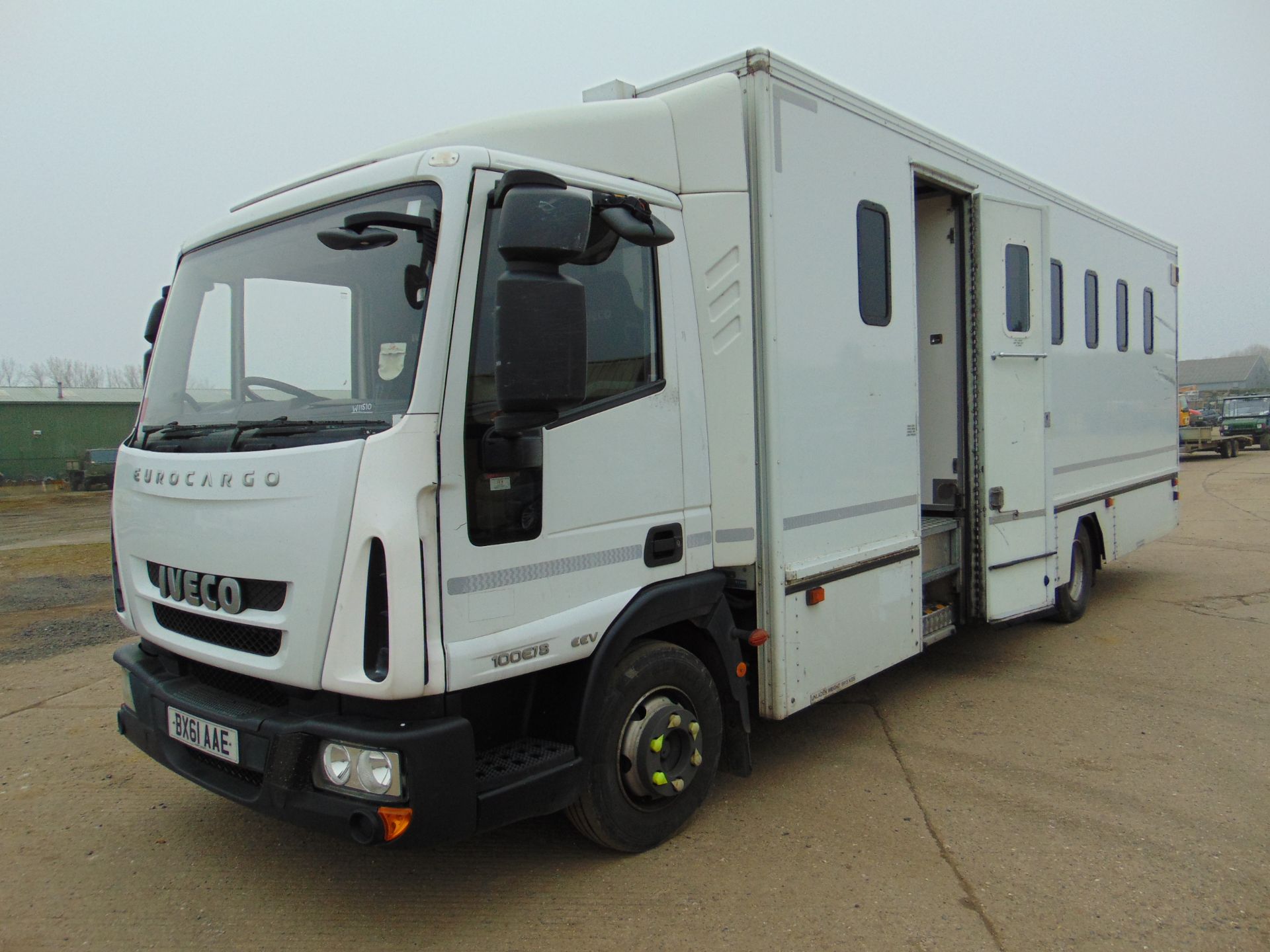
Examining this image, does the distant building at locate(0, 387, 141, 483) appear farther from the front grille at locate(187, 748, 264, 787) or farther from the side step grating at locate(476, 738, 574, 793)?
the side step grating at locate(476, 738, 574, 793)

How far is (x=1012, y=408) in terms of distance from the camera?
5.73 m

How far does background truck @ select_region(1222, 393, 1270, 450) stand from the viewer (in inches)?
1275

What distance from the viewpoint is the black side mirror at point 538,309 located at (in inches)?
102

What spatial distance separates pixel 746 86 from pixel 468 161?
61.9 inches

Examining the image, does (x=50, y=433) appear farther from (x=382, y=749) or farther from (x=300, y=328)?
(x=382, y=749)

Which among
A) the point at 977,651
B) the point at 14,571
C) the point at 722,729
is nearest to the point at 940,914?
the point at 722,729

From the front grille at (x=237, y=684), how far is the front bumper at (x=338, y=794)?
38 mm

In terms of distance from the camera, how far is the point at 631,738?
3432mm

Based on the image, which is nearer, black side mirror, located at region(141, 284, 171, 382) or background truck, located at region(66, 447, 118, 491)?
black side mirror, located at region(141, 284, 171, 382)

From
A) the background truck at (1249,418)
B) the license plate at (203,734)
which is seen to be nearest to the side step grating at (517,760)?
the license plate at (203,734)

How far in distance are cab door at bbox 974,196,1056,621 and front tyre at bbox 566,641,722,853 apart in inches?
106

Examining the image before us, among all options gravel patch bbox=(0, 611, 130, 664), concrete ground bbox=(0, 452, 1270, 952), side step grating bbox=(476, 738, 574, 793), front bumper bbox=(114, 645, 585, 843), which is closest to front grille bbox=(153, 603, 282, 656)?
front bumper bbox=(114, 645, 585, 843)

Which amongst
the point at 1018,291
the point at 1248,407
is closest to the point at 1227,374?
the point at 1248,407

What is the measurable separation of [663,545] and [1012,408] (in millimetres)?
3285
